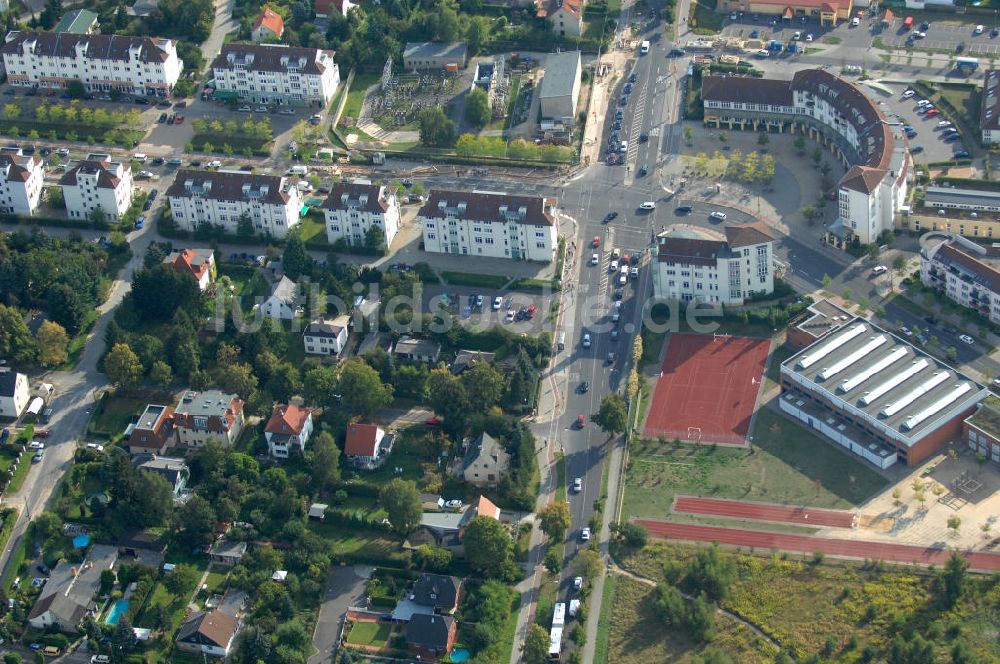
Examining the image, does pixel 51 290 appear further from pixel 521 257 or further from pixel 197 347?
pixel 521 257

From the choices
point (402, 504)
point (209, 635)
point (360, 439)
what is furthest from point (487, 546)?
point (209, 635)

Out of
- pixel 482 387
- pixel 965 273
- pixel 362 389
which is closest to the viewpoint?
pixel 482 387

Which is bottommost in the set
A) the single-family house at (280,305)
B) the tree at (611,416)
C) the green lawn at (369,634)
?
the green lawn at (369,634)

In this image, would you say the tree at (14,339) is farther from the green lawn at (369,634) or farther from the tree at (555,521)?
the tree at (555,521)

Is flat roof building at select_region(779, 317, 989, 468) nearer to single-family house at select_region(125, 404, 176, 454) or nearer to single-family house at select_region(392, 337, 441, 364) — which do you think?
single-family house at select_region(392, 337, 441, 364)

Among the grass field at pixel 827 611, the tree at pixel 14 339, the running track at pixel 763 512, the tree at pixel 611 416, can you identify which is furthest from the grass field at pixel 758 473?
the tree at pixel 14 339

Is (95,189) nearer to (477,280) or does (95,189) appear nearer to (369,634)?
(477,280)
